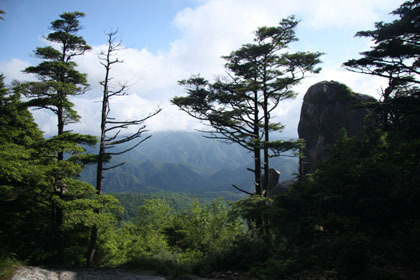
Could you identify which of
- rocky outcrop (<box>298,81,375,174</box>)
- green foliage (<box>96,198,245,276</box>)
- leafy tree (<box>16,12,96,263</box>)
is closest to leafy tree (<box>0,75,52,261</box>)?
leafy tree (<box>16,12,96,263</box>)

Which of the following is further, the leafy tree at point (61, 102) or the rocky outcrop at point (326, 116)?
the rocky outcrop at point (326, 116)

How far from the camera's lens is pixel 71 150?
10.3 m

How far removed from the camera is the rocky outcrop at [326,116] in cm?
2455

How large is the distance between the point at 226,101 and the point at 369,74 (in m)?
9.04

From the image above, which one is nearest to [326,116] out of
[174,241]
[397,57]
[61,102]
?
[397,57]

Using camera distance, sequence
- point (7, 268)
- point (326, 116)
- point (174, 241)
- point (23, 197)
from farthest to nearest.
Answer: point (326, 116) → point (174, 241) → point (23, 197) → point (7, 268)

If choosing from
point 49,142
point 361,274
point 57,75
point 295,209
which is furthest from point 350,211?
point 57,75

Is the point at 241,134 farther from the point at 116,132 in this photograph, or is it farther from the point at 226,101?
the point at 116,132

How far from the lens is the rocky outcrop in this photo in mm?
24547

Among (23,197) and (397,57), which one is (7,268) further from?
(397,57)

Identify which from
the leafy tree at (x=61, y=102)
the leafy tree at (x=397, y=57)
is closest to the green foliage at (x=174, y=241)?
the leafy tree at (x=61, y=102)

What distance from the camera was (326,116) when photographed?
85.2ft

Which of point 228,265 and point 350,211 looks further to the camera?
point 228,265

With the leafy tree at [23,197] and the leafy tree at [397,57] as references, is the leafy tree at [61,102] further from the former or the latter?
the leafy tree at [397,57]
